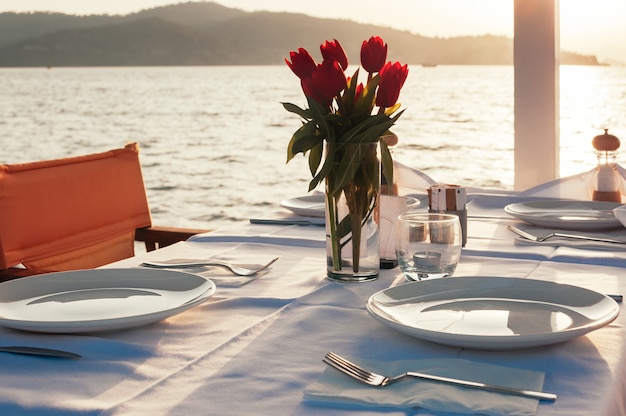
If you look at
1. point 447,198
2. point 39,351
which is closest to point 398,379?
point 39,351

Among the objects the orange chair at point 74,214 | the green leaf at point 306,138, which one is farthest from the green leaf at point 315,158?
the orange chair at point 74,214

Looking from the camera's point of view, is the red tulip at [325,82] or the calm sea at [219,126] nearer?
the red tulip at [325,82]

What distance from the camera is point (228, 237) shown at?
4.90 ft

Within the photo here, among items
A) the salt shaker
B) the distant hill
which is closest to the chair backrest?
the salt shaker

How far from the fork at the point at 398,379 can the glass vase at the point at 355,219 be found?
0.36 meters

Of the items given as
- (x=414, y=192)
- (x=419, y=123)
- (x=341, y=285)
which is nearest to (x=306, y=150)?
(x=341, y=285)

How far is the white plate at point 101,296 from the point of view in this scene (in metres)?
0.90

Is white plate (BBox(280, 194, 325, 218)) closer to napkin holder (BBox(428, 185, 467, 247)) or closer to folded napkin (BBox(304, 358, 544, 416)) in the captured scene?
napkin holder (BBox(428, 185, 467, 247))

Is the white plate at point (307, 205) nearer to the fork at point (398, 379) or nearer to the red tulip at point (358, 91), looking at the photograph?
the red tulip at point (358, 91)

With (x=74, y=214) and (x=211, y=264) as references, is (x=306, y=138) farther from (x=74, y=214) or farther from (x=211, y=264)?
(x=74, y=214)

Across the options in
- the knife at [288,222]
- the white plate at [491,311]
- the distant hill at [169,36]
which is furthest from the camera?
the distant hill at [169,36]

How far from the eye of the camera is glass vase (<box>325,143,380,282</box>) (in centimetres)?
110

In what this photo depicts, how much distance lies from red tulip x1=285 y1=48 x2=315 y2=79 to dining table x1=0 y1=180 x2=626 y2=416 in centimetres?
30

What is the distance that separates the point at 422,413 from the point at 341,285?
18.5 inches
